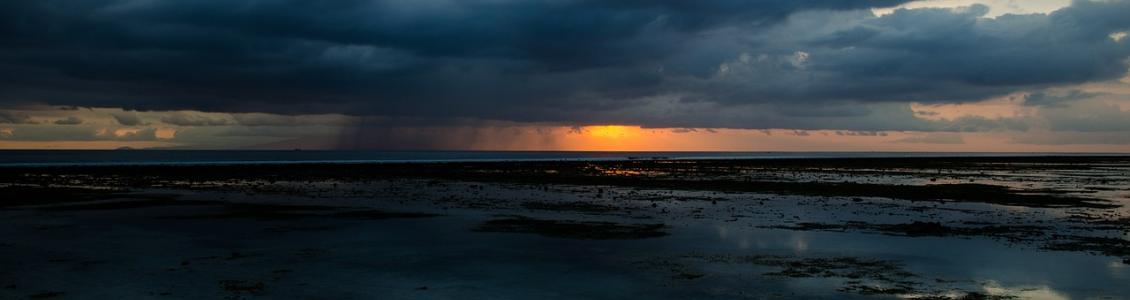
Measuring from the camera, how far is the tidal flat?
1418 centimetres

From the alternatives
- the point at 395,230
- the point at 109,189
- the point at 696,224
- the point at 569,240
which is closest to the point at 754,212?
the point at 696,224

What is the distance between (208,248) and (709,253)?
13064 millimetres

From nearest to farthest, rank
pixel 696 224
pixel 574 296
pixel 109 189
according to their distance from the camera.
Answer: pixel 574 296 < pixel 696 224 < pixel 109 189

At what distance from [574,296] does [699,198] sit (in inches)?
1043

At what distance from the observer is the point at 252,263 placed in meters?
17.0

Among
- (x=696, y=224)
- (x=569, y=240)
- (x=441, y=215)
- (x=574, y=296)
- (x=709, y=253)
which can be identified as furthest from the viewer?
Answer: (x=441, y=215)

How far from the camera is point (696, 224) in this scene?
85.4ft

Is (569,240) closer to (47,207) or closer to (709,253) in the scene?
(709,253)

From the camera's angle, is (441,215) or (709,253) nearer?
(709,253)

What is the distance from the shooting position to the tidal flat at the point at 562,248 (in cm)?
1418

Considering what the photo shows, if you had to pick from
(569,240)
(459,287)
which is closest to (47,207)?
(569,240)

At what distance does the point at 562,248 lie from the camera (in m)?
19.9

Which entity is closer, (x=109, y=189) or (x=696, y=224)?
(x=696, y=224)

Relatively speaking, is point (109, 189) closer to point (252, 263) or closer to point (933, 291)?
point (252, 263)
